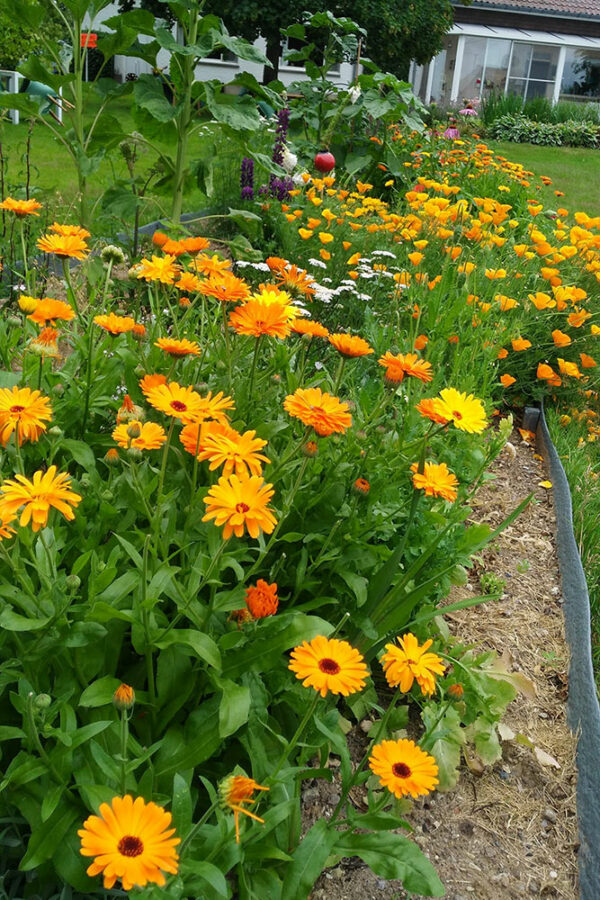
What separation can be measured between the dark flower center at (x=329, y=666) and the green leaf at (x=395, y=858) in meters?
0.39

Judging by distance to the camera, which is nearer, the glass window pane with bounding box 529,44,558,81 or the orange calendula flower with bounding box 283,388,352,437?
the orange calendula flower with bounding box 283,388,352,437

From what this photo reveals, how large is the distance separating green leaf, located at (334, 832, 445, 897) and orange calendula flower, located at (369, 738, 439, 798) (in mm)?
226

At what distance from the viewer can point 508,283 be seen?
141 inches

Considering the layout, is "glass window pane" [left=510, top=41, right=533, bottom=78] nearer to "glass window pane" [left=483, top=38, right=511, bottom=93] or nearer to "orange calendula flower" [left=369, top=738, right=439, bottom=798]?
"glass window pane" [left=483, top=38, right=511, bottom=93]

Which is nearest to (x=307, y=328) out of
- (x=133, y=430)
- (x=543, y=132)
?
(x=133, y=430)

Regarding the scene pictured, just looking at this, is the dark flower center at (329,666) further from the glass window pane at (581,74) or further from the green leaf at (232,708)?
the glass window pane at (581,74)

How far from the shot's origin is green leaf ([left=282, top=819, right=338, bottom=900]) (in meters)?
1.21

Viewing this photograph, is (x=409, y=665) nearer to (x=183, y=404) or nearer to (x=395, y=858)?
(x=395, y=858)

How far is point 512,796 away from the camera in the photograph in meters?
1.76

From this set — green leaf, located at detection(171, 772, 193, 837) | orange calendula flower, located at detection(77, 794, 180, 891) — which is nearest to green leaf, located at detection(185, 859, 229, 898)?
green leaf, located at detection(171, 772, 193, 837)

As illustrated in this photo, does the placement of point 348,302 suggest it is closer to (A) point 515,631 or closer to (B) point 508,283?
(B) point 508,283

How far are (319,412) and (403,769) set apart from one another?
0.52 meters

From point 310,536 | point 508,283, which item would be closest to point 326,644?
point 310,536

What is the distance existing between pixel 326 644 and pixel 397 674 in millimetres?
173
